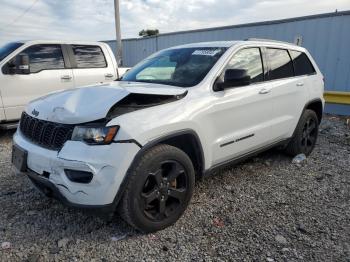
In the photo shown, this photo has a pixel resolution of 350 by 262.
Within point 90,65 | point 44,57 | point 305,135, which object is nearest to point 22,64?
point 44,57

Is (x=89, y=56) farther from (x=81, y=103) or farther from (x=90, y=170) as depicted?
(x=90, y=170)

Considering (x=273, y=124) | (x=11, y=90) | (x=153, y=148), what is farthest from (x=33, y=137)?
(x=11, y=90)

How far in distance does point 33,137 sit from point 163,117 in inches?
48.6

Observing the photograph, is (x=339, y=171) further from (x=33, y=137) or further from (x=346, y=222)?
(x=33, y=137)

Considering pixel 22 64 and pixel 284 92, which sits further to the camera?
pixel 22 64

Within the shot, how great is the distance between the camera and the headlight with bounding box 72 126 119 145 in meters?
2.57

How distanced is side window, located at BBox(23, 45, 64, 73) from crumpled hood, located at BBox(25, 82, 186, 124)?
3594mm

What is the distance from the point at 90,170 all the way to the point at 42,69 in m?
4.72

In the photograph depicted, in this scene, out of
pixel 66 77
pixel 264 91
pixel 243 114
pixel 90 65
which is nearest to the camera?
pixel 243 114

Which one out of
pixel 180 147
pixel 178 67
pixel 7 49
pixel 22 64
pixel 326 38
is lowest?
pixel 180 147

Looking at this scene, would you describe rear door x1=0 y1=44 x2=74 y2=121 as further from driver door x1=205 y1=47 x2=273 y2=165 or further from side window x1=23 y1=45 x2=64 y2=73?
driver door x1=205 y1=47 x2=273 y2=165

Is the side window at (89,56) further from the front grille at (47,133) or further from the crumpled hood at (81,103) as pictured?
the front grille at (47,133)

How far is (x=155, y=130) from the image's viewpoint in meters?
2.77

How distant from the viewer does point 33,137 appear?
3008mm
